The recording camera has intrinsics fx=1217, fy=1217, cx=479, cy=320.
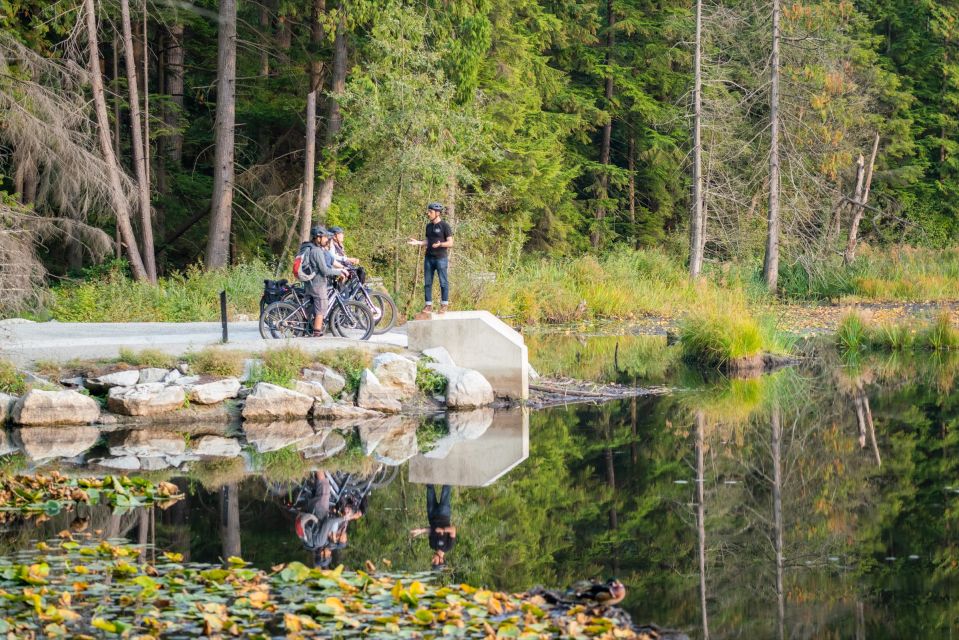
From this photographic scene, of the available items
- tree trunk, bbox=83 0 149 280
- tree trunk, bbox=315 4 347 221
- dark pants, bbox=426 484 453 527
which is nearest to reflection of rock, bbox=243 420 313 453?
dark pants, bbox=426 484 453 527

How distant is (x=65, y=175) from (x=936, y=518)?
64.8 feet

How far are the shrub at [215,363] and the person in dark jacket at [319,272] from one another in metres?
1.51

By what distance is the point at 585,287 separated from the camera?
105 ft

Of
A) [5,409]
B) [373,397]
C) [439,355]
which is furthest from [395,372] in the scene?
[5,409]

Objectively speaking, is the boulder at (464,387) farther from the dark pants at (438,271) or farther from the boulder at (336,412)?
the dark pants at (438,271)

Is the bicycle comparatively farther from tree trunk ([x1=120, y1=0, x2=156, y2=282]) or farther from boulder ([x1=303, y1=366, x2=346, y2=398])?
tree trunk ([x1=120, y1=0, x2=156, y2=282])

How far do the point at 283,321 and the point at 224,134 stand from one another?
13026mm

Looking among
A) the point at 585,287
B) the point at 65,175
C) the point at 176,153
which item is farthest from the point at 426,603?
the point at 176,153

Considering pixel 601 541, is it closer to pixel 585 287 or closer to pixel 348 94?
pixel 348 94

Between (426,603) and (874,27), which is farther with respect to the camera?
(874,27)

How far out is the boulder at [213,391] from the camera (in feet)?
48.8

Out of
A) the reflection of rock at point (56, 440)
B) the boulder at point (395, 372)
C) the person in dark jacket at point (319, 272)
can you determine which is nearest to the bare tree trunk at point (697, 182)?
the person in dark jacket at point (319, 272)

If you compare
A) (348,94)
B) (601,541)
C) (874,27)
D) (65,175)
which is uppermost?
(874,27)

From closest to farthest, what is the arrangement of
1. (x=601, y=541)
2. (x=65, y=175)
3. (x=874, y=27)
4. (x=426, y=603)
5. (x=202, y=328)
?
(x=426, y=603) → (x=601, y=541) → (x=202, y=328) → (x=65, y=175) → (x=874, y=27)
